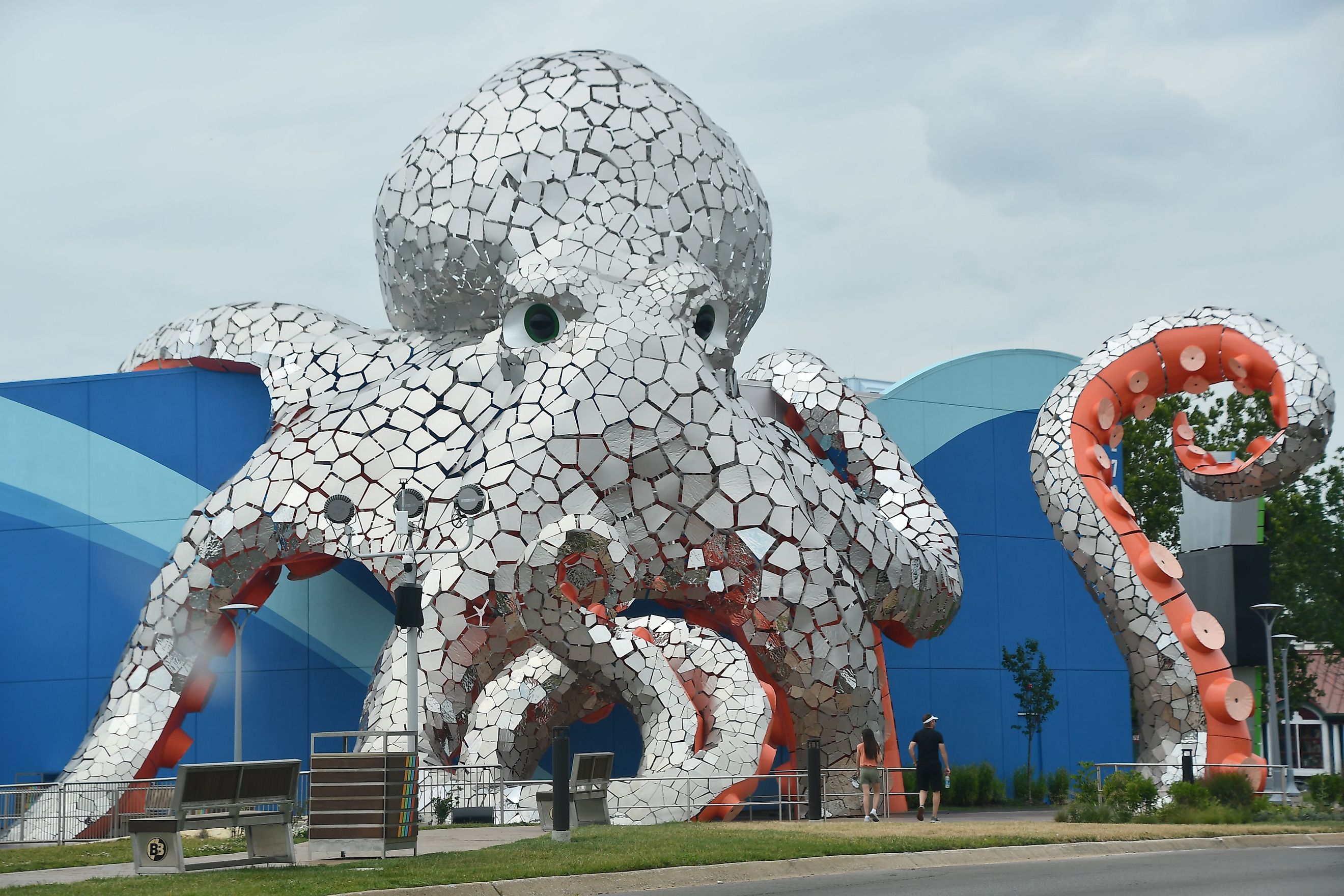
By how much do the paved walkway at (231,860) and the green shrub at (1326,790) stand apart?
8.82 m

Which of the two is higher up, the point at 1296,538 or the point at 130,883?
the point at 1296,538

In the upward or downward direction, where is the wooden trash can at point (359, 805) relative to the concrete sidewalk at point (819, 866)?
upward

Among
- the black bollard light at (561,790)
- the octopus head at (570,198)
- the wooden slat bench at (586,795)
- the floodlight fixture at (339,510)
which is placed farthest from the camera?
the floodlight fixture at (339,510)

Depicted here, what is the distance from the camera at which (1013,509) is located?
29344 millimetres

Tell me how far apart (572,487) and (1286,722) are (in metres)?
20.8

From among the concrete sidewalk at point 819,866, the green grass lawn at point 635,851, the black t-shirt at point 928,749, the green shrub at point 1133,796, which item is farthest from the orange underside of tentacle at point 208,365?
the concrete sidewalk at point 819,866

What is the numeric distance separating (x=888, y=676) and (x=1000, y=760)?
324 centimetres

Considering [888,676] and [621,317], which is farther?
[888,676]

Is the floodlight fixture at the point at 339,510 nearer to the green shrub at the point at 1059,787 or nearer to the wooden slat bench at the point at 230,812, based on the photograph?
the wooden slat bench at the point at 230,812

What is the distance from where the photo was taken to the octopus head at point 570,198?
2005 cm

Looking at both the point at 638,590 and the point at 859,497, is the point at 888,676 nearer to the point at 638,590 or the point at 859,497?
the point at 859,497

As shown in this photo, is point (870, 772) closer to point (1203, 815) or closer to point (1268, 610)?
point (1203, 815)

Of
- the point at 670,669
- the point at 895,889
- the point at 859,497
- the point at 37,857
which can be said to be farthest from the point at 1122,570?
the point at 37,857

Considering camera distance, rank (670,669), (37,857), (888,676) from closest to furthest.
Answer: (37,857) < (670,669) < (888,676)
